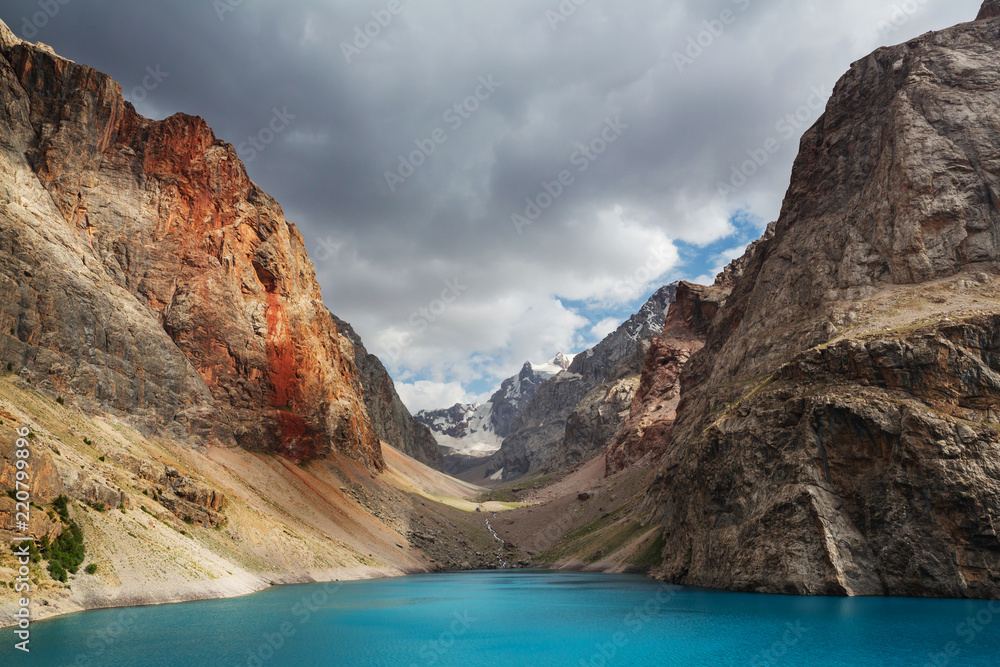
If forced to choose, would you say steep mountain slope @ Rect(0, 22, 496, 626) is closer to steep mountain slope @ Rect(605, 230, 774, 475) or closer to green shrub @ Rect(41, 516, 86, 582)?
green shrub @ Rect(41, 516, 86, 582)

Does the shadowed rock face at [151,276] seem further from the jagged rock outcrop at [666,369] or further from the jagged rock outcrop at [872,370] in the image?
the jagged rock outcrop at [666,369]

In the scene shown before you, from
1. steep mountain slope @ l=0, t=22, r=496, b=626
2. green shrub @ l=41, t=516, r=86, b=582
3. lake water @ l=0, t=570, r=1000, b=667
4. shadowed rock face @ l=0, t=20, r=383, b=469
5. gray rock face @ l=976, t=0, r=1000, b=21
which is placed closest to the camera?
lake water @ l=0, t=570, r=1000, b=667

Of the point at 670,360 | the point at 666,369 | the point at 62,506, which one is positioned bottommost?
the point at 62,506

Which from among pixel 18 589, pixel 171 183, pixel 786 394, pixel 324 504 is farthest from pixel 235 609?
pixel 171 183

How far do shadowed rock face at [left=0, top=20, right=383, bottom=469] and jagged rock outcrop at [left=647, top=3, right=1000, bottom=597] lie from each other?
66.2 m

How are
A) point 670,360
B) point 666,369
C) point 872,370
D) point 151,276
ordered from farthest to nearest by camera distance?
point 666,369 → point 670,360 → point 151,276 → point 872,370

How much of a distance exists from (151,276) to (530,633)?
78514 mm

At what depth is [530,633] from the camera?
39.6 meters

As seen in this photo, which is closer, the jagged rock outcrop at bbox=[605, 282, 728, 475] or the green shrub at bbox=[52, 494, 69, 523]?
the green shrub at bbox=[52, 494, 69, 523]

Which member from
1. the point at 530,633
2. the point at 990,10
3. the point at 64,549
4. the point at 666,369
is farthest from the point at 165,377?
the point at 990,10

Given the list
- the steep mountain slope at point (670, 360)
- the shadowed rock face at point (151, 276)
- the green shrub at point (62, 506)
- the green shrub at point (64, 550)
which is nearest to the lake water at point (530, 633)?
the green shrub at point (64, 550)

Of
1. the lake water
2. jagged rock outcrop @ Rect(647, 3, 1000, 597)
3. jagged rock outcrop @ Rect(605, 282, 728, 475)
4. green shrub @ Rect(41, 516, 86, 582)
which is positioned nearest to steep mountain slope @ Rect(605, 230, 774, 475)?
jagged rock outcrop @ Rect(605, 282, 728, 475)

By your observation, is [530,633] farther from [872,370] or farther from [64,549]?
[872,370]

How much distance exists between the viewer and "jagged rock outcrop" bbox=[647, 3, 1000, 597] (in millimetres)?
48656
